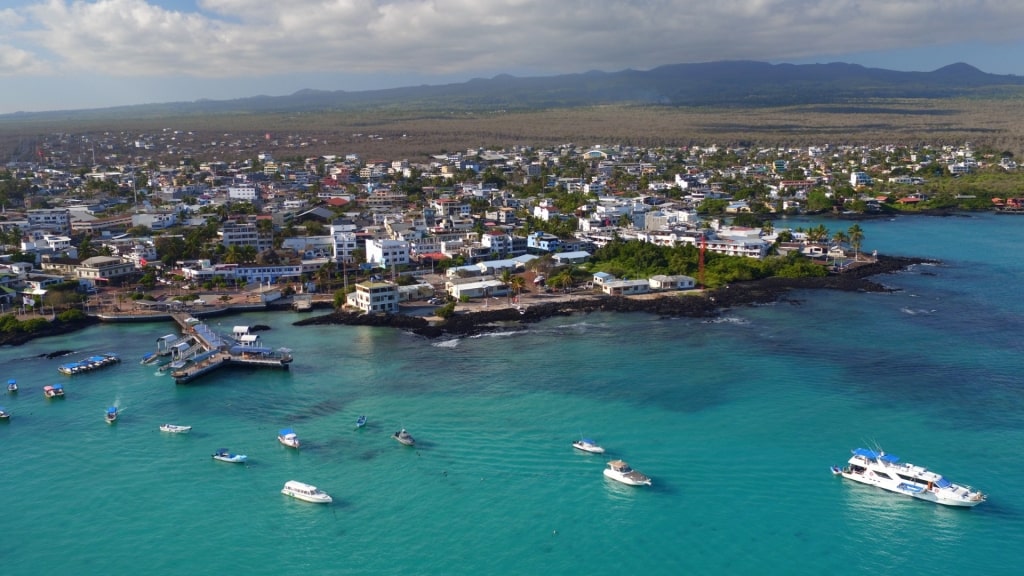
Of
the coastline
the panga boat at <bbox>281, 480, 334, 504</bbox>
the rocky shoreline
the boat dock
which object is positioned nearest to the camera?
the panga boat at <bbox>281, 480, 334, 504</bbox>

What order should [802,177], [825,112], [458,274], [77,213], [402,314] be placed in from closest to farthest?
1. [402,314]
2. [458,274]
3. [77,213]
4. [802,177]
5. [825,112]

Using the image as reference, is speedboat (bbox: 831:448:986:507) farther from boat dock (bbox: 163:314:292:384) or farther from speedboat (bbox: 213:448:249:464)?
boat dock (bbox: 163:314:292:384)

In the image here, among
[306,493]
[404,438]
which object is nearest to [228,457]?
[306,493]

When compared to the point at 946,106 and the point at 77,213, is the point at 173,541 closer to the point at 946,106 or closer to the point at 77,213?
the point at 77,213

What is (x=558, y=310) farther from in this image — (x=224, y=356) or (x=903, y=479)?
(x=903, y=479)

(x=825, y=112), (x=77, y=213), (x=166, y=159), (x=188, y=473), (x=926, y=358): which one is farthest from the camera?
(x=825, y=112)

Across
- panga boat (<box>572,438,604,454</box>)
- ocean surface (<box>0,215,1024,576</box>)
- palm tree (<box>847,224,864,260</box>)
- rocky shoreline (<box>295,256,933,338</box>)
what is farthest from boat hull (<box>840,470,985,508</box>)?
palm tree (<box>847,224,864,260</box>)

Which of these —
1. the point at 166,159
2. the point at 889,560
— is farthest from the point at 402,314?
the point at 166,159
